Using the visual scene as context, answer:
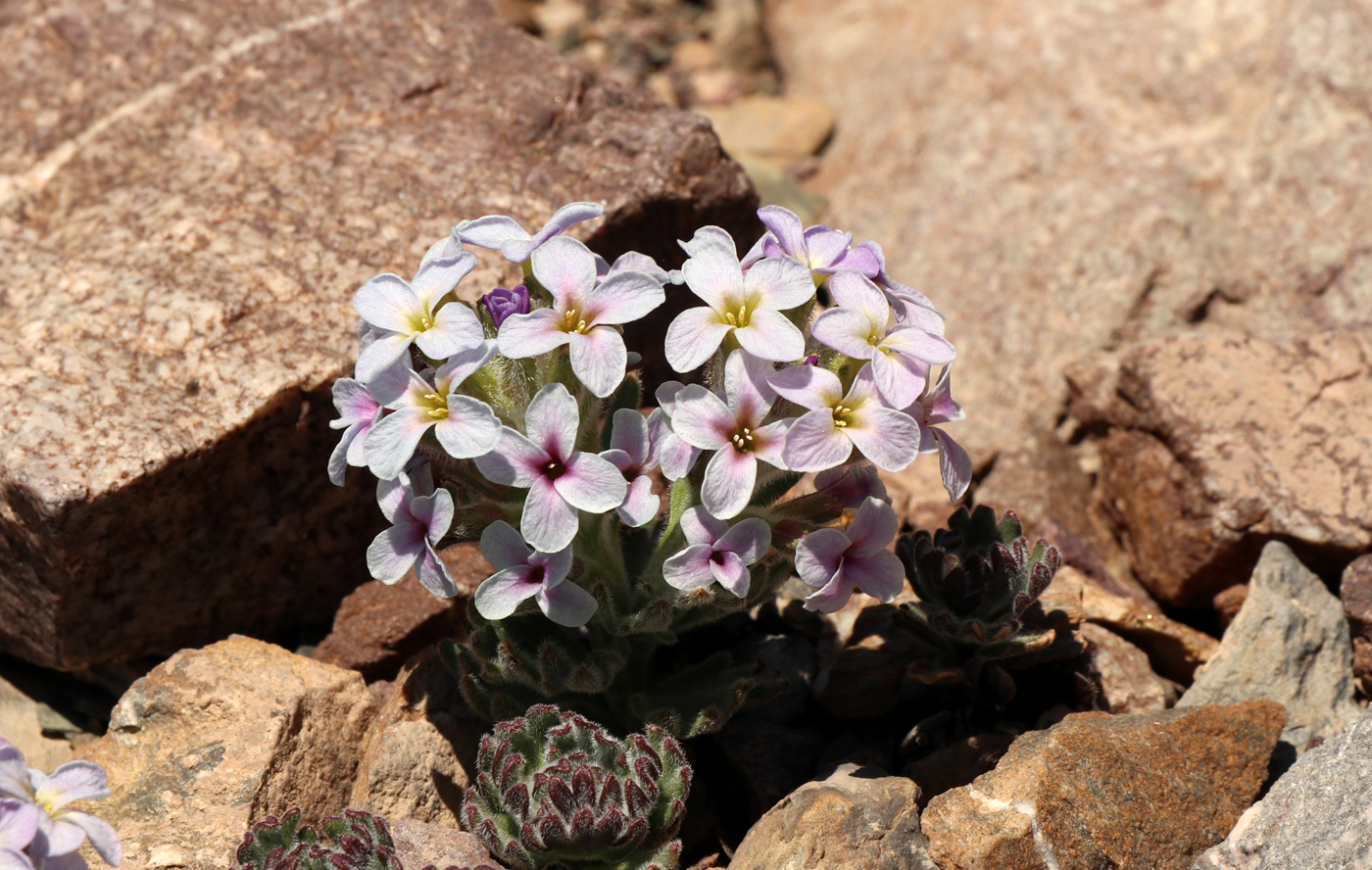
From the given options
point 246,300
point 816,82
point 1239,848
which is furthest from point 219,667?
point 816,82

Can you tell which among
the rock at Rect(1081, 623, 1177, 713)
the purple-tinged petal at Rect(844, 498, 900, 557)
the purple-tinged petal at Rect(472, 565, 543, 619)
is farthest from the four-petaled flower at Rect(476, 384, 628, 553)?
the rock at Rect(1081, 623, 1177, 713)

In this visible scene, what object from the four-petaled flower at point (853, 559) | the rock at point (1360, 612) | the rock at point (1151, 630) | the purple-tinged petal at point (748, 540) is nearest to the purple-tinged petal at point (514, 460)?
the purple-tinged petal at point (748, 540)

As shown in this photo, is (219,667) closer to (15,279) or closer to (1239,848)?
(15,279)

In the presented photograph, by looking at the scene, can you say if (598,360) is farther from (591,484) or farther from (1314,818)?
(1314,818)

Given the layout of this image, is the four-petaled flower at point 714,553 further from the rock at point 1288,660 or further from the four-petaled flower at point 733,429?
the rock at point 1288,660

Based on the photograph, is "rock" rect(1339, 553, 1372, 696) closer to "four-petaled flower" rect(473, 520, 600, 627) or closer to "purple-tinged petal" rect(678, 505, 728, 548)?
"purple-tinged petal" rect(678, 505, 728, 548)

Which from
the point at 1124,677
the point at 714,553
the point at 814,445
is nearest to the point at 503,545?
the point at 714,553
